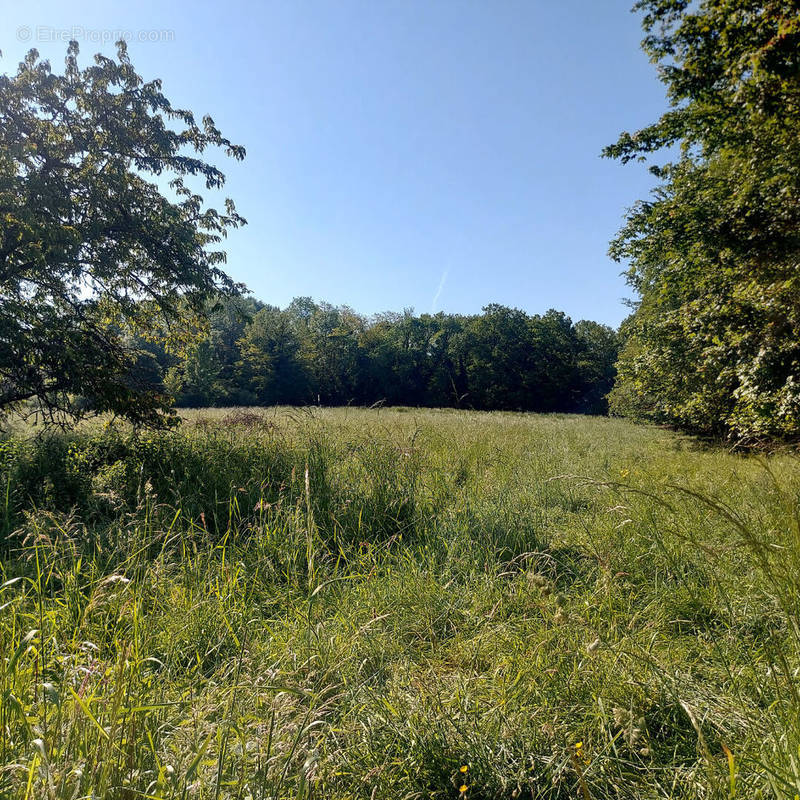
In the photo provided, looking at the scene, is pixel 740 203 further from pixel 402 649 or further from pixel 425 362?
pixel 425 362

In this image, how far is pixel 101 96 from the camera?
6895mm

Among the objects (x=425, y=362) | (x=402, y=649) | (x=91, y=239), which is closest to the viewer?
(x=402, y=649)

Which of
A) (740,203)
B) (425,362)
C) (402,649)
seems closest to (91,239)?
(402,649)

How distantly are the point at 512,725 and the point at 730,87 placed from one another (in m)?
8.84

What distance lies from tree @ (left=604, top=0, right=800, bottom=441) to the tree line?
35.8m

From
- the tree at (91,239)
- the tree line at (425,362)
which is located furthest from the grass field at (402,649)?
the tree line at (425,362)

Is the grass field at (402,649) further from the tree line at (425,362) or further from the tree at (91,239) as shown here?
the tree line at (425,362)

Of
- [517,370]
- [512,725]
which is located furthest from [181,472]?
[517,370]

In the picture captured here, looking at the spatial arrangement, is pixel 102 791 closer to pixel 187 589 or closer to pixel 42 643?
pixel 42 643

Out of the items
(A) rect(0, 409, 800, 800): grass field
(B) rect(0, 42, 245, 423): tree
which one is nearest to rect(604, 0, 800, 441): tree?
(A) rect(0, 409, 800, 800): grass field

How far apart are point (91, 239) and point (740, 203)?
1069 cm

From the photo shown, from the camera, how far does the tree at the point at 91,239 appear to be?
536cm

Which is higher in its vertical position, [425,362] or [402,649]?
[425,362]

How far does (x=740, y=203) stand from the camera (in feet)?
21.0
